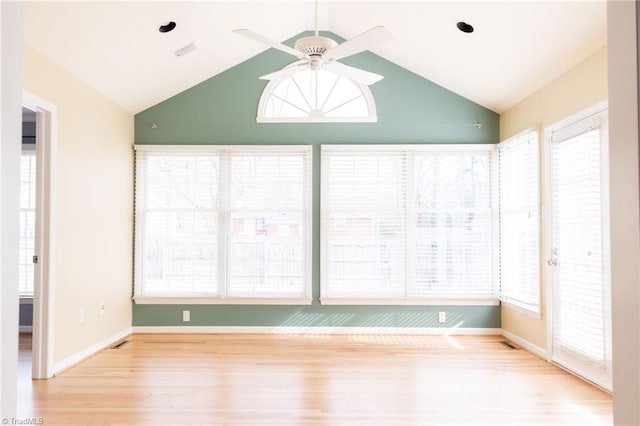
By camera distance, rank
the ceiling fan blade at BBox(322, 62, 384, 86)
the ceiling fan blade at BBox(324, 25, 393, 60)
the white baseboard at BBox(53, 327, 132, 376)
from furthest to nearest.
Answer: the white baseboard at BBox(53, 327, 132, 376) → the ceiling fan blade at BBox(322, 62, 384, 86) → the ceiling fan blade at BBox(324, 25, 393, 60)

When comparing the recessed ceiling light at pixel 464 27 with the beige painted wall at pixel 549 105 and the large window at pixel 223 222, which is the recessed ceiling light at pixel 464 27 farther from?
the large window at pixel 223 222

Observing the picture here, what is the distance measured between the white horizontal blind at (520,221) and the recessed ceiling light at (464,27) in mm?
1221

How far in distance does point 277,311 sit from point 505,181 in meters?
3.03

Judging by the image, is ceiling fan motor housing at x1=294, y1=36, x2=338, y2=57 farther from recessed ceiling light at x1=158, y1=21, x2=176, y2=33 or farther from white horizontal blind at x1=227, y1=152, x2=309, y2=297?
white horizontal blind at x1=227, y1=152, x2=309, y2=297

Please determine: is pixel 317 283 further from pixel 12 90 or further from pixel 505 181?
pixel 12 90

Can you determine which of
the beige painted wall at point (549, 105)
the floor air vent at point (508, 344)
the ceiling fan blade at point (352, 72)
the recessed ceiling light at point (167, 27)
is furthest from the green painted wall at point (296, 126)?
the ceiling fan blade at point (352, 72)

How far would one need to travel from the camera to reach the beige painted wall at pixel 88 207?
3.60 meters

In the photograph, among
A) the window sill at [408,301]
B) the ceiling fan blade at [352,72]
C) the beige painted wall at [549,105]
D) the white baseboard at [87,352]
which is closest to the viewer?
the ceiling fan blade at [352,72]

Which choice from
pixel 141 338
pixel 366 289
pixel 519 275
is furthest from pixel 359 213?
pixel 141 338

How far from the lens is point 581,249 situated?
3.46 meters

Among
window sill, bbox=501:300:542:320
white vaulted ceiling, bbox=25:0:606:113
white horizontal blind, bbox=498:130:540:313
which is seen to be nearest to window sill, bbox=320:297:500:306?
window sill, bbox=501:300:542:320

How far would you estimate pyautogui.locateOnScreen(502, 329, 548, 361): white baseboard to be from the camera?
4008mm

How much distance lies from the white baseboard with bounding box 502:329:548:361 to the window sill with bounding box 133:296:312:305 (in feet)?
7.44

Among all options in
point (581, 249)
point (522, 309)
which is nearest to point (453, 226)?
point (522, 309)
